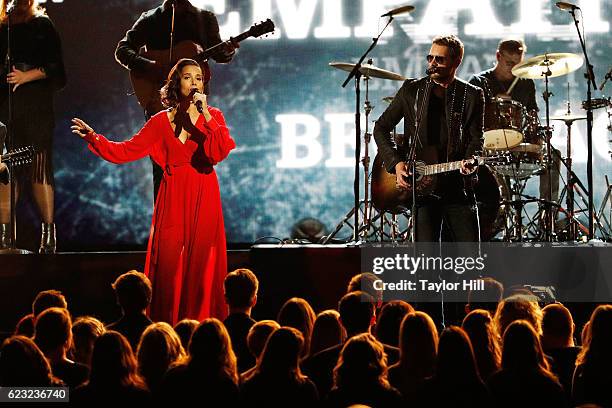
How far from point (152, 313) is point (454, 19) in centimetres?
581

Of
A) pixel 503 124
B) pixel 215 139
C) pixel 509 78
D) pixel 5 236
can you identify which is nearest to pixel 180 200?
pixel 215 139

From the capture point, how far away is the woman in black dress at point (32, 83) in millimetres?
7535

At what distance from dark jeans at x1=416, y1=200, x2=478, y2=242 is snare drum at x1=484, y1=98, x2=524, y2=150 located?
10.3ft

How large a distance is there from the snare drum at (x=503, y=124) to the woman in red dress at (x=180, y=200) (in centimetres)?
380

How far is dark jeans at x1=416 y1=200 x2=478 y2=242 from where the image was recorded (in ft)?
15.9

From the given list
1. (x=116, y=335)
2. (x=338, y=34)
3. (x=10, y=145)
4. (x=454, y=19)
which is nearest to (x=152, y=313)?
(x=116, y=335)

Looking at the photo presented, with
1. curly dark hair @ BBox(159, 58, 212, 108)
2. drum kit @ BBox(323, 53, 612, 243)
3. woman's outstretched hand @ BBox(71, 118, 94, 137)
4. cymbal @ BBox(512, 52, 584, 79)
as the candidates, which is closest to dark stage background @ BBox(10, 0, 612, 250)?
drum kit @ BBox(323, 53, 612, 243)

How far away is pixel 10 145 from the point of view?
7191 mm

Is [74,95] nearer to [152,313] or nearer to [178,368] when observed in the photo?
[152,313]

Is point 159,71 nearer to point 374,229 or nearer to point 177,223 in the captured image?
point 177,223

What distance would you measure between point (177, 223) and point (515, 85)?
5.08 meters

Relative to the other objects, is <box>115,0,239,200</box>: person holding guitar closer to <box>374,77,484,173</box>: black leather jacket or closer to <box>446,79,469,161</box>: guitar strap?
<box>374,77,484,173</box>: black leather jacket

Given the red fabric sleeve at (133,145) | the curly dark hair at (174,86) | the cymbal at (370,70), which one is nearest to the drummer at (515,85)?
the cymbal at (370,70)

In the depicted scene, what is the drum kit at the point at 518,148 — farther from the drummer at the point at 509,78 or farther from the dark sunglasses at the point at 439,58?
the dark sunglasses at the point at 439,58
